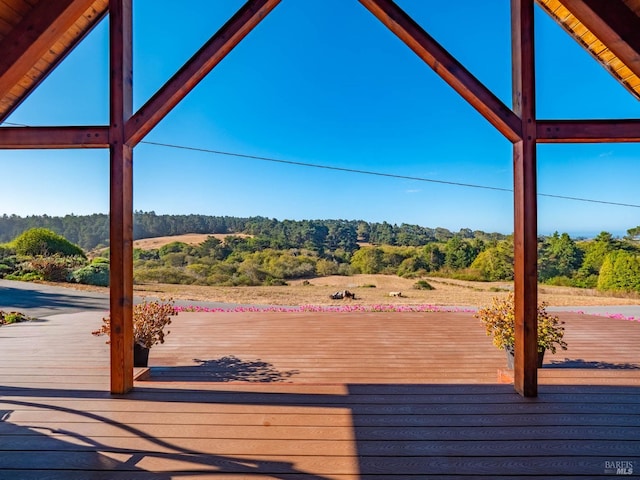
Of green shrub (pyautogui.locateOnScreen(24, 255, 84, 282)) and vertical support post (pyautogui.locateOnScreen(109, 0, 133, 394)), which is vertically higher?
vertical support post (pyautogui.locateOnScreen(109, 0, 133, 394))

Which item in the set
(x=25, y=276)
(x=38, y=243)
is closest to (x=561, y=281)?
(x=25, y=276)

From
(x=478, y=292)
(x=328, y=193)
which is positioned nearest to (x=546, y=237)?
(x=478, y=292)

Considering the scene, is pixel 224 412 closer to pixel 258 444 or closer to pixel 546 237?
pixel 258 444

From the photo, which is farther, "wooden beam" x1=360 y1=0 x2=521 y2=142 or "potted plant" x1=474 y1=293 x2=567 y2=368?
"potted plant" x1=474 y1=293 x2=567 y2=368

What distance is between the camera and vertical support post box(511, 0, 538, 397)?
2150 millimetres

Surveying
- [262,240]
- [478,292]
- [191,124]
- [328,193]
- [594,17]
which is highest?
[191,124]

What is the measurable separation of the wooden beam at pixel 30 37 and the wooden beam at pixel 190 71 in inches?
21.8

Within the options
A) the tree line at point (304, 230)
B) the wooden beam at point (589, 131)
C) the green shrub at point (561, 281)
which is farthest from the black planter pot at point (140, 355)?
the green shrub at point (561, 281)

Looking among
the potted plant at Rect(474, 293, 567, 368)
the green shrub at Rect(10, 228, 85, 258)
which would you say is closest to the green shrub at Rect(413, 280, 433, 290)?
the potted plant at Rect(474, 293, 567, 368)

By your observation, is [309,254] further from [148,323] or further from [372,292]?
[148,323]

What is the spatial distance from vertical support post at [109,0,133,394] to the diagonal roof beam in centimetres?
253

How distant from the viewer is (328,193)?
18109 millimetres

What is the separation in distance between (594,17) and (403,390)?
7.60 feet

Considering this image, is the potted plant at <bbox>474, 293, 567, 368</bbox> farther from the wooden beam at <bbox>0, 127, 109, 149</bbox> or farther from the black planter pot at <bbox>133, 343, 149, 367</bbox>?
the wooden beam at <bbox>0, 127, 109, 149</bbox>
